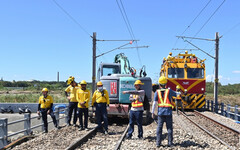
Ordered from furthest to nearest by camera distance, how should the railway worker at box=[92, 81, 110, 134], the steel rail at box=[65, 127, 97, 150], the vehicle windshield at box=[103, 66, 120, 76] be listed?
the vehicle windshield at box=[103, 66, 120, 76] → the railway worker at box=[92, 81, 110, 134] → the steel rail at box=[65, 127, 97, 150]

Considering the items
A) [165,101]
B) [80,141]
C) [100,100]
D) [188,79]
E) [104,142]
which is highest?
[188,79]

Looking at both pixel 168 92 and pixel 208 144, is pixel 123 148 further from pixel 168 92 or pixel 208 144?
pixel 208 144

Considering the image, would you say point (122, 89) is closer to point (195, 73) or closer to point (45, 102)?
point (45, 102)

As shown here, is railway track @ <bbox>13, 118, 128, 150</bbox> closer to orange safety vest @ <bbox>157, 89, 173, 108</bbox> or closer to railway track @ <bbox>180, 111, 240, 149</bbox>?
orange safety vest @ <bbox>157, 89, 173, 108</bbox>

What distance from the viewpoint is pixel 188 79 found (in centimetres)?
1981

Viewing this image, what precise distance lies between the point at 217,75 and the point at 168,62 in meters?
4.69

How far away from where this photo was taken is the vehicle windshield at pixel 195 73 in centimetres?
2002

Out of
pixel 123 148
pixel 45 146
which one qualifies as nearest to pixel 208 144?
pixel 123 148

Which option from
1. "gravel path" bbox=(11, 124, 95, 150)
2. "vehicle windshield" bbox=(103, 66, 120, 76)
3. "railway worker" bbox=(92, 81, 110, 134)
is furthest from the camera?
"vehicle windshield" bbox=(103, 66, 120, 76)

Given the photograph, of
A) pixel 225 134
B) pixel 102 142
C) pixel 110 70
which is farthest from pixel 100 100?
pixel 110 70

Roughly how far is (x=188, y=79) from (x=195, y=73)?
2.69ft

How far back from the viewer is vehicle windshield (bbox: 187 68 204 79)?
65.7ft

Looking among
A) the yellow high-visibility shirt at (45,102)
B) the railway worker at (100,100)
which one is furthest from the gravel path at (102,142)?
the yellow high-visibility shirt at (45,102)

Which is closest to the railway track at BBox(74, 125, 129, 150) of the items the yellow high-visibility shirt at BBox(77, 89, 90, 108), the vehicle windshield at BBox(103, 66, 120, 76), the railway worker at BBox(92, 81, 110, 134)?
the railway worker at BBox(92, 81, 110, 134)
